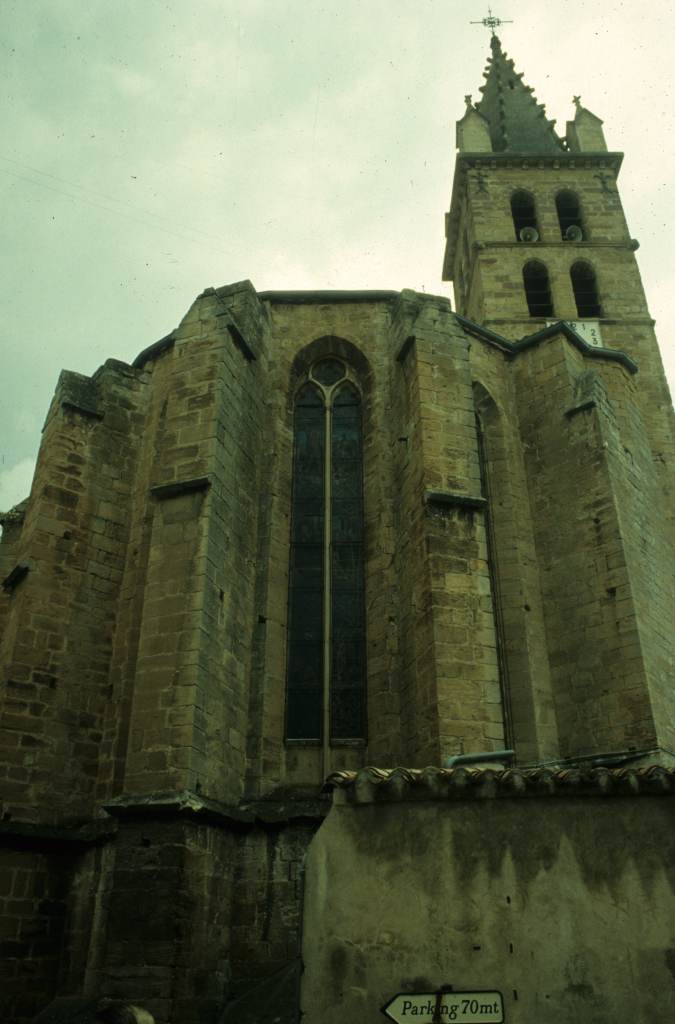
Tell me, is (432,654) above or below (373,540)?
below

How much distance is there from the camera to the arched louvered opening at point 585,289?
18.8m

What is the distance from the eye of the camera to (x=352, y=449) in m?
10.6

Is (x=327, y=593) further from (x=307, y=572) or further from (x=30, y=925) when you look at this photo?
(x=30, y=925)

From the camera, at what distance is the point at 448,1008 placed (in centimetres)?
483

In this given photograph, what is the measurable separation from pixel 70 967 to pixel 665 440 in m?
13.0

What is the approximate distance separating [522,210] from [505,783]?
725 inches

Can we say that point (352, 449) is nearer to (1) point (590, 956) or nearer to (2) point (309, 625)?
(2) point (309, 625)

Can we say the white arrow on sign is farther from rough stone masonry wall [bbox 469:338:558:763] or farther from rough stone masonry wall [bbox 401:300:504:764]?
rough stone masonry wall [bbox 469:338:558:763]

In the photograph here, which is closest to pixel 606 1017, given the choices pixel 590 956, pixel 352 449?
pixel 590 956

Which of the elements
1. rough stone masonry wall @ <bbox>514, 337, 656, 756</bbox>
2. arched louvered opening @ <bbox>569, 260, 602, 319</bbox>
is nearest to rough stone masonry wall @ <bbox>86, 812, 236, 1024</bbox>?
rough stone masonry wall @ <bbox>514, 337, 656, 756</bbox>

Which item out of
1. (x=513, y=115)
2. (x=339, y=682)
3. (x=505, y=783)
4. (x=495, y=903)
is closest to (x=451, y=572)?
(x=339, y=682)

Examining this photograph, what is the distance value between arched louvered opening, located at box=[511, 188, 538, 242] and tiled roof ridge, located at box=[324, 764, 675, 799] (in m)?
17.5

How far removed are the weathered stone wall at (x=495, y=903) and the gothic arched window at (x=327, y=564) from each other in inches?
138

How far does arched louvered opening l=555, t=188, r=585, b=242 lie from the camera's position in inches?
795
